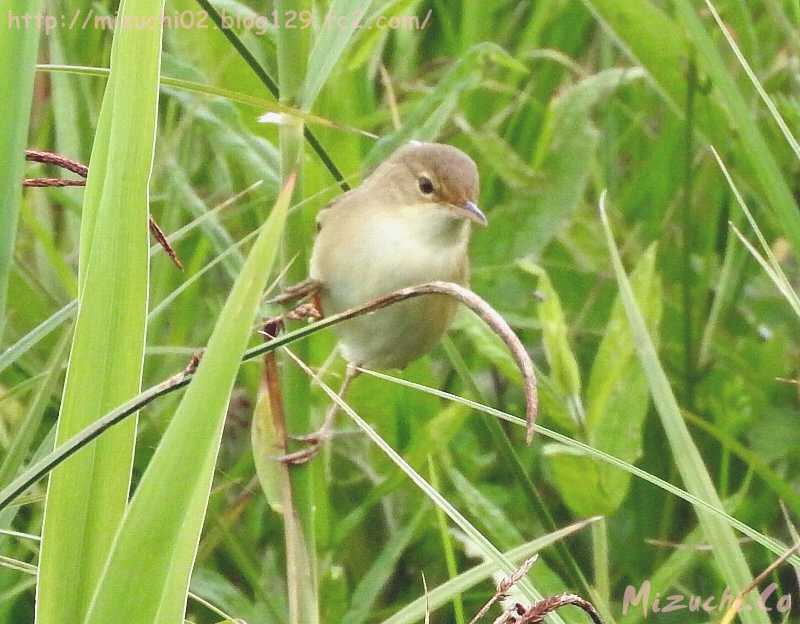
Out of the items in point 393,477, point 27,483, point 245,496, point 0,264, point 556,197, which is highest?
point 0,264

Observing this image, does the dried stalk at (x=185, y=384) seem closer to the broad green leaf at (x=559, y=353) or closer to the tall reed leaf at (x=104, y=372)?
the tall reed leaf at (x=104, y=372)

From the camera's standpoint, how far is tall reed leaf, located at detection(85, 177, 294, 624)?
3.00ft

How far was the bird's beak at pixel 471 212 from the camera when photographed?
7.02ft

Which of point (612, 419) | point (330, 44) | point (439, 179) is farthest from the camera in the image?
point (439, 179)

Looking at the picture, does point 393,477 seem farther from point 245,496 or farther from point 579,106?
point 579,106

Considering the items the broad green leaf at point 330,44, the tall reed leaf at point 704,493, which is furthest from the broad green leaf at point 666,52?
the broad green leaf at point 330,44

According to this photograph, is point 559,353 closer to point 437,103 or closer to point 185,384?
point 437,103

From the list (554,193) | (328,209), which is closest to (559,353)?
(328,209)

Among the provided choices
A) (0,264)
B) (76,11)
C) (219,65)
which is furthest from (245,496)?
(0,264)

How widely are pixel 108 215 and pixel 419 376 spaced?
53.3 inches

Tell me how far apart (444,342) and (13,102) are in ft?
2.75

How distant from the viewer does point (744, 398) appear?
241 cm

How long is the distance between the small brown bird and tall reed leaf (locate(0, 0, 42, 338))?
96cm

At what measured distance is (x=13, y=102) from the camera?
3.62 feet
